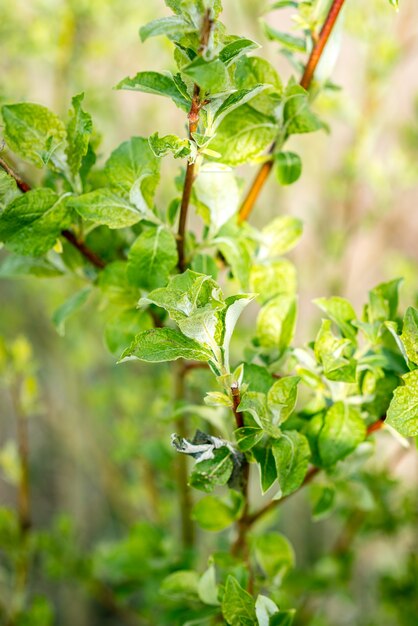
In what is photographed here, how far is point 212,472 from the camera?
31 cm

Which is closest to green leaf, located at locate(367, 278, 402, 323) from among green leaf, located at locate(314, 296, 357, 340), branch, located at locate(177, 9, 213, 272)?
green leaf, located at locate(314, 296, 357, 340)

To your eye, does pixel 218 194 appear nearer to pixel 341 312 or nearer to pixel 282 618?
pixel 341 312

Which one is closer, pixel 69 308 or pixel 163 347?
pixel 163 347

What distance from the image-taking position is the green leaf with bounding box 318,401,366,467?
34 centimetres

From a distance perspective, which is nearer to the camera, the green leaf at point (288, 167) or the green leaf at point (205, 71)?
the green leaf at point (205, 71)

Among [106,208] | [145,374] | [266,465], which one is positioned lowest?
[145,374]

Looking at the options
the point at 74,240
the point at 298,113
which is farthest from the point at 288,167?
the point at 74,240

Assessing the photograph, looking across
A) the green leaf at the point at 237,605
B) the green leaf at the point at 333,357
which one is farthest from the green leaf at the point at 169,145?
the green leaf at the point at 237,605

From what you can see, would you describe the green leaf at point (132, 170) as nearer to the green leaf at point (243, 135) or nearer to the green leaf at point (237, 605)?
the green leaf at point (243, 135)

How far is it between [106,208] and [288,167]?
0.11m

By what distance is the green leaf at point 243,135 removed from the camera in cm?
34

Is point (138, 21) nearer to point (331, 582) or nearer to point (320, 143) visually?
point (320, 143)

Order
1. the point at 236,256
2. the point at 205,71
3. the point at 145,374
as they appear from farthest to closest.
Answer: the point at 145,374
the point at 236,256
the point at 205,71

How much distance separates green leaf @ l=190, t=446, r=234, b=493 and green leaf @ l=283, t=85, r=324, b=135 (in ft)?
0.61
